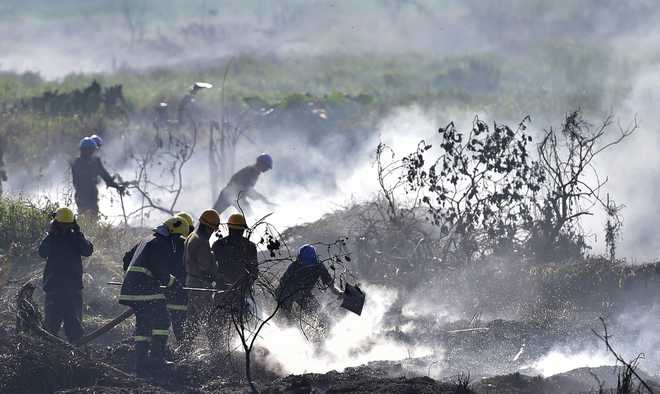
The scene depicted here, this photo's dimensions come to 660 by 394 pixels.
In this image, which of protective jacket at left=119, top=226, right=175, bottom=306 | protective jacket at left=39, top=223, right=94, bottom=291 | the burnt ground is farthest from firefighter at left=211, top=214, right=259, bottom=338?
protective jacket at left=39, top=223, right=94, bottom=291

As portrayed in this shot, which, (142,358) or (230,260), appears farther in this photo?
(230,260)

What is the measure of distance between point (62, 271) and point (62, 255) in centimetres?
16

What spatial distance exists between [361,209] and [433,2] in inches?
486

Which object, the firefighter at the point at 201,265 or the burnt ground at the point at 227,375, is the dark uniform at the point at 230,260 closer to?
the firefighter at the point at 201,265

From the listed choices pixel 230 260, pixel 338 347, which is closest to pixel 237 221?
pixel 230 260

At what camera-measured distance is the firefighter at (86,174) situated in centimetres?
1575

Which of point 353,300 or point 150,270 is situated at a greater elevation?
point 150,270

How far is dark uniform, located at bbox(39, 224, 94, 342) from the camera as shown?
36.7ft

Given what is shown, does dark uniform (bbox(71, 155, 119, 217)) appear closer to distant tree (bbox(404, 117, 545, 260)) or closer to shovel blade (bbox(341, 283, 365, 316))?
distant tree (bbox(404, 117, 545, 260))

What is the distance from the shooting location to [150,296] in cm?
1034

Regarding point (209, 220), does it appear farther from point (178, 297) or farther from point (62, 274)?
point (62, 274)

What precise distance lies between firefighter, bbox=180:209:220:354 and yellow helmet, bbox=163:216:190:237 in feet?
0.38

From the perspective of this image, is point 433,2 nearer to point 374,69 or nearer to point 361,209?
point 374,69

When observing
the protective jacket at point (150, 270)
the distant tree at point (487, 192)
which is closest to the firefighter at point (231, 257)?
the protective jacket at point (150, 270)
